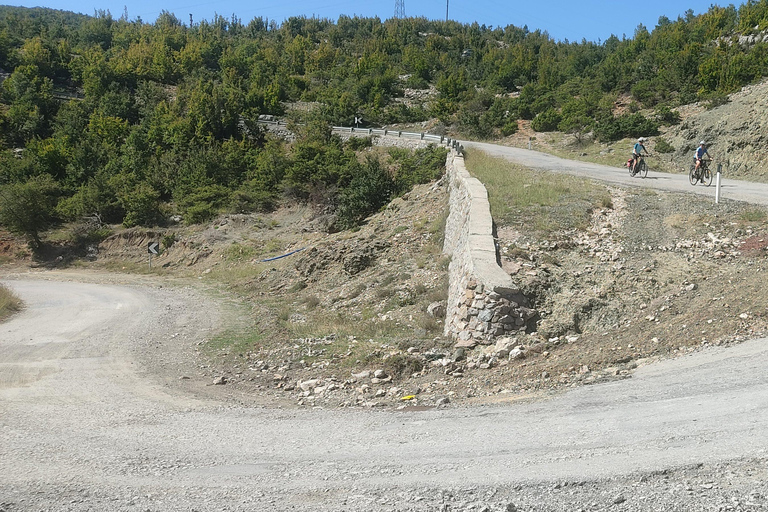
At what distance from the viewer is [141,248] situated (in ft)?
104

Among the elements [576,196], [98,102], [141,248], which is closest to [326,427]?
[576,196]

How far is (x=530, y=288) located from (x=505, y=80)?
57.3 metres

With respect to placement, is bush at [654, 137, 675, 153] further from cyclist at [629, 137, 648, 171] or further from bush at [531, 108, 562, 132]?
bush at [531, 108, 562, 132]

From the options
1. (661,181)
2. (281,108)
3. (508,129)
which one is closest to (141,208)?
(281,108)

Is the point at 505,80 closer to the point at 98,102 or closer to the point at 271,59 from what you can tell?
the point at 271,59

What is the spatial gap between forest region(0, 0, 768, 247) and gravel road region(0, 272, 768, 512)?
1934 centimetres

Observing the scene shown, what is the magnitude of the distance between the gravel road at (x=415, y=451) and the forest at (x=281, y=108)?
19338 millimetres

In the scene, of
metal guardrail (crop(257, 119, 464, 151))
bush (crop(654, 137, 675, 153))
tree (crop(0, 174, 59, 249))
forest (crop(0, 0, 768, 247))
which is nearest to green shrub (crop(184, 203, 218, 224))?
forest (crop(0, 0, 768, 247))

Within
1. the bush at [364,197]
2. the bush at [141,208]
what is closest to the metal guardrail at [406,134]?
the bush at [364,197]

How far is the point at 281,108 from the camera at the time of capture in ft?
187

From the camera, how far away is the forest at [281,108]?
33.8 metres

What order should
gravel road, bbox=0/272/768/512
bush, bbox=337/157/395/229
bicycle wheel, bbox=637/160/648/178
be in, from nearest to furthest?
gravel road, bbox=0/272/768/512, bicycle wheel, bbox=637/160/648/178, bush, bbox=337/157/395/229

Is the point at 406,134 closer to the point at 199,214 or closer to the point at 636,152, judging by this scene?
the point at 199,214

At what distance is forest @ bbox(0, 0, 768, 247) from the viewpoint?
111ft
